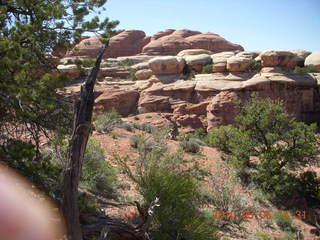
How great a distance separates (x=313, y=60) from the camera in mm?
25266

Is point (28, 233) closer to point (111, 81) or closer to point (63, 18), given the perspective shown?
point (63, 18)

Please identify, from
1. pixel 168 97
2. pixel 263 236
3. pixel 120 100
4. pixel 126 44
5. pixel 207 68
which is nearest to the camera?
pixel 263 236

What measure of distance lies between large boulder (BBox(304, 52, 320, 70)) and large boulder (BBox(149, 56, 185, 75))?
1170cm

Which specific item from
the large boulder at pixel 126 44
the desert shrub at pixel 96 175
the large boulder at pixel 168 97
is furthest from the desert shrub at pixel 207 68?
the large boulder at pixel 126 44

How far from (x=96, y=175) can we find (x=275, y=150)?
23.3ft

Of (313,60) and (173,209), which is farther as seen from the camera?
(313,60)

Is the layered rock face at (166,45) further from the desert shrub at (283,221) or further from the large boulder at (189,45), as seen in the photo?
the desert shrub at (283,221)

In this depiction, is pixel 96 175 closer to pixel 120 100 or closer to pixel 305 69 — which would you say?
pixel 120 100

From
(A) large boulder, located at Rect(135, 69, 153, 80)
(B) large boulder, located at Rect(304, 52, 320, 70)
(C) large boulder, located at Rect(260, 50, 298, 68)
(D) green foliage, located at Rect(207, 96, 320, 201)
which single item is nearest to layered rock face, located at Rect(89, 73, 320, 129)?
(B) large boulder, located at Rect(304, 52, 320, 70)

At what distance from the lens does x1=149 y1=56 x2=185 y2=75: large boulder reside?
1083 inches

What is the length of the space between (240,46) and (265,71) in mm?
20034

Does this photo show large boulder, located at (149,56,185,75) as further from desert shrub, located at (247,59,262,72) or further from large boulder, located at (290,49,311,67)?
large boulder, located at (290,49,311,67)

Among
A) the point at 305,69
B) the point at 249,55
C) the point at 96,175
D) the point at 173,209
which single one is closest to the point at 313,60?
the point at 305,69

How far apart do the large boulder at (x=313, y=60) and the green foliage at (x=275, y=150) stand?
17.1m
